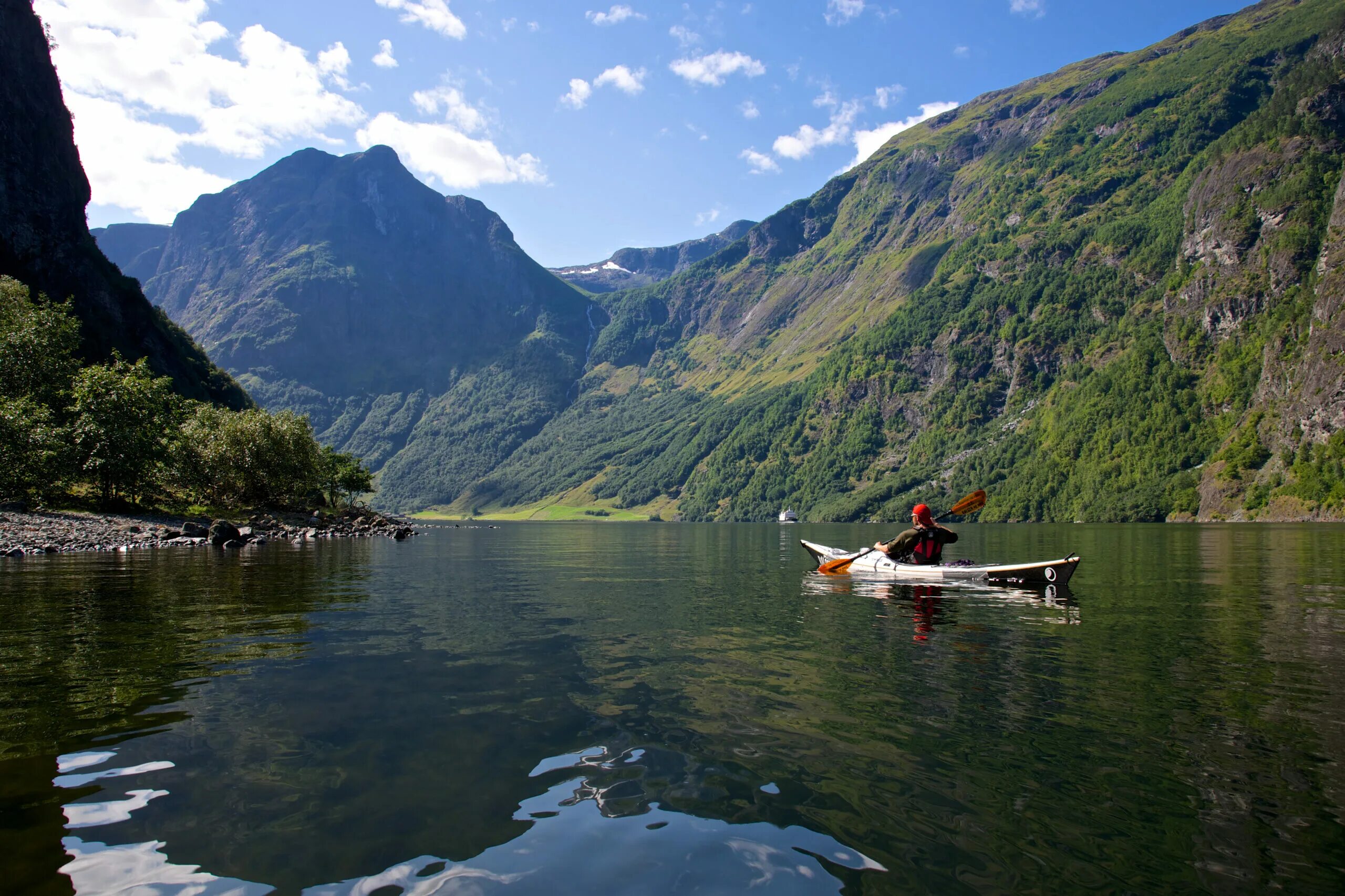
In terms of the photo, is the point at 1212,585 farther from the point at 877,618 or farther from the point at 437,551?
the point at 437,551

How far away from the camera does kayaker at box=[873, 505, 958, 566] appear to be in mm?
34438

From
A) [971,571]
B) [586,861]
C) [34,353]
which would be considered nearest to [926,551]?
[971,571]

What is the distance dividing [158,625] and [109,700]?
957cm

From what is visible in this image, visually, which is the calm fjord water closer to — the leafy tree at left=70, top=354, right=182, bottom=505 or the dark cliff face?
the leafy tree at left=70, top=354, right=182, bottom=505

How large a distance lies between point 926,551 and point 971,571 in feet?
8.63

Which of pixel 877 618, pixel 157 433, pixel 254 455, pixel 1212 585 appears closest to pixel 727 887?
pixel 877 618

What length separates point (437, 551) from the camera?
216ft

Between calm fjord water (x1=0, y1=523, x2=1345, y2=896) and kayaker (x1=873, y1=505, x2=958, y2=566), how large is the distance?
8.79m

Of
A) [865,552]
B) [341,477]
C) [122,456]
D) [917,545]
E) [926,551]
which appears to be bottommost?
[865,552]

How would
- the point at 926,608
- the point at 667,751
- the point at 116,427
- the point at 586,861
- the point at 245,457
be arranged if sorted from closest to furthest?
the point at 586,861, the point at 667,751, the point at 926,608, the point at 116,427, the point at 245,457

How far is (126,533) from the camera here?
60.9 meters

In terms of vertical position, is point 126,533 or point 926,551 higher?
point 926,551

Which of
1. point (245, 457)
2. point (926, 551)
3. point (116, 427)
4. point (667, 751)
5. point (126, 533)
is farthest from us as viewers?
point (245, 457)

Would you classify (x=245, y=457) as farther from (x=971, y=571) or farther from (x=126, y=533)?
(x=971, y=571)
